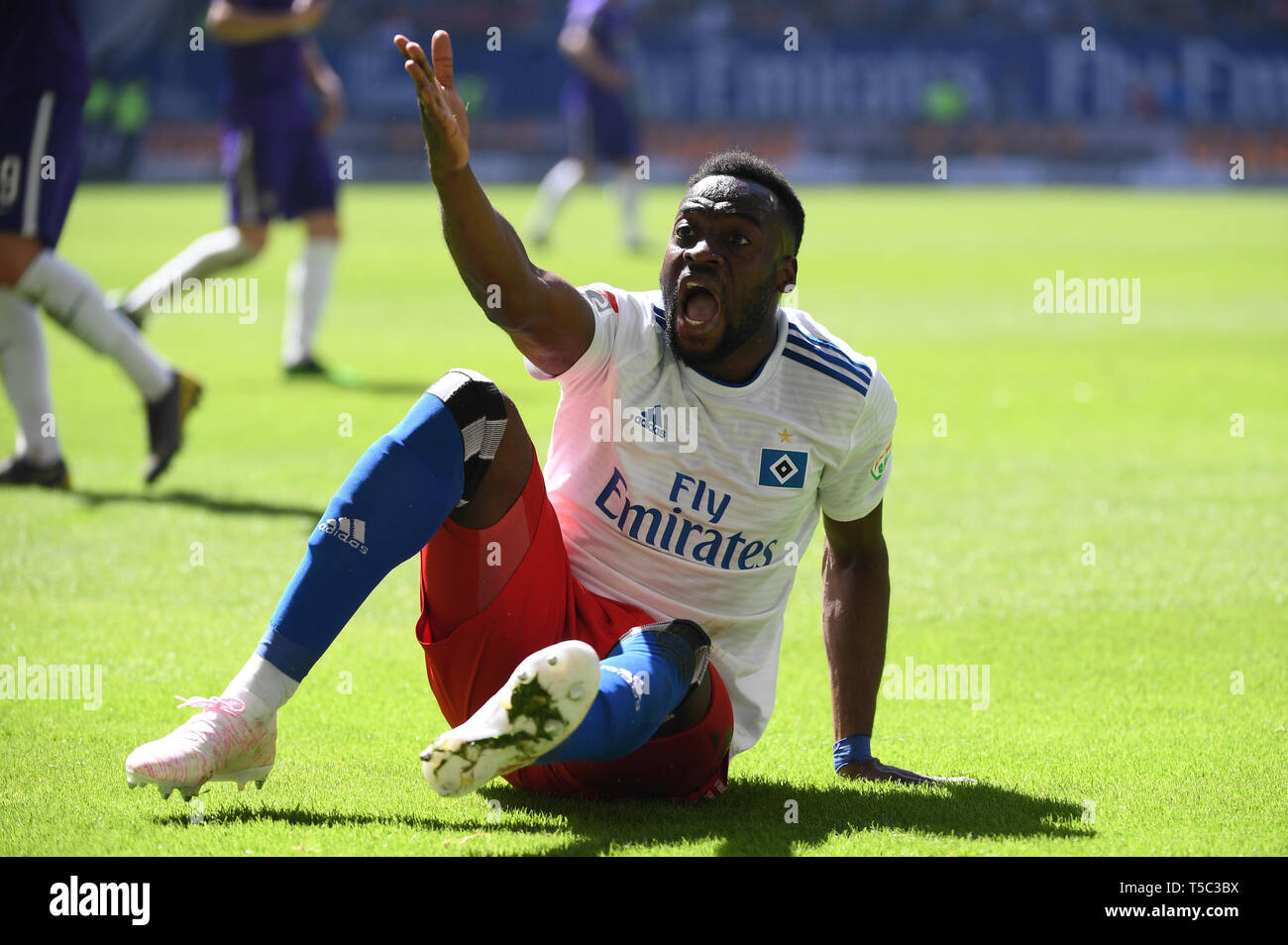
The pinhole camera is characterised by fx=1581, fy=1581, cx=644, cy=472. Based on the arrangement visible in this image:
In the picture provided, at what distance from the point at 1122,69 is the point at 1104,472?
115 ft

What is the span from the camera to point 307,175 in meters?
10.6

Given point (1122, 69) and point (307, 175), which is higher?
point (1122, 69)

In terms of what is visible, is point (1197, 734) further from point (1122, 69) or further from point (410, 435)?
A: point (1122, 69)

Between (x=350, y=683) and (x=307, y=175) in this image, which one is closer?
(x=350, y=683)

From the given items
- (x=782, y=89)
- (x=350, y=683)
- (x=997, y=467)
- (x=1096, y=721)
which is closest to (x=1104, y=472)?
(x=997, y=467)

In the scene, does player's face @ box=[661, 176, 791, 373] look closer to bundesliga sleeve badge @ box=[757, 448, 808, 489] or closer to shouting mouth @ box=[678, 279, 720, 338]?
shouting mouth @ box=[678, 279, 720, 338]

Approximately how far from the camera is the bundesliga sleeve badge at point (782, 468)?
3.58 metres

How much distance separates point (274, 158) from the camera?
10.1 m

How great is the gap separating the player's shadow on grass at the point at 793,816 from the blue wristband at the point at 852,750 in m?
0.10

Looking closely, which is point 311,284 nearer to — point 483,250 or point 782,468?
point 782,468

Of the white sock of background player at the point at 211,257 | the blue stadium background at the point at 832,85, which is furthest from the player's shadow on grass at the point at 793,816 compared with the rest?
the blue stadium background at the point at 832,85

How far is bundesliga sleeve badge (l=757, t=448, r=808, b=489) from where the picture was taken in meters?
3.58

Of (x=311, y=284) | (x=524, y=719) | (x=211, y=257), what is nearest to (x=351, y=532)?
(x=524, y=719)

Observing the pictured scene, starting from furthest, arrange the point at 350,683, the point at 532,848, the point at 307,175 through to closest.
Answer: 1. the point at 307,175
2. the point at 350,683
3. the point at 532,848
